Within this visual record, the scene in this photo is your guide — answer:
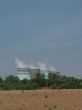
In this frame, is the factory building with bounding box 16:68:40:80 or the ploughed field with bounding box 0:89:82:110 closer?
the ploughed field with bounding box 0:89:82:110

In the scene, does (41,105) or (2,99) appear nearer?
(41,105)

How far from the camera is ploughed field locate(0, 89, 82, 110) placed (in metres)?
25.8

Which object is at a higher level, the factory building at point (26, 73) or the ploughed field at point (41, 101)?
the factory building at point (26, 73)

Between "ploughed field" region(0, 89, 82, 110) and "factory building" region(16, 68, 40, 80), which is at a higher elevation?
"factory building" region(16, 68, 40, 80)

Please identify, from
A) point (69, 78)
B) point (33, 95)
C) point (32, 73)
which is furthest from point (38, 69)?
point (33, 95)

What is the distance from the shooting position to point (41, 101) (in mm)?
27875

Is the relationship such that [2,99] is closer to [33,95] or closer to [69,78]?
[33,95]

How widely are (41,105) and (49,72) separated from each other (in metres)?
52.4

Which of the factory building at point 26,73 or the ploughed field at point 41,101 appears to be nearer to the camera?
the ploughed field at point 41,101

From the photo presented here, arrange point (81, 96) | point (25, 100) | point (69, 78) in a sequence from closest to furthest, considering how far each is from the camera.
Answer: point (25, 100) → point (81, 96) → point (69, 78)

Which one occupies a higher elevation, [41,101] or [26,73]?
[26,73]

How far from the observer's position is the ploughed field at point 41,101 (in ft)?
84.7

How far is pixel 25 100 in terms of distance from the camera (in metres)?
28.5

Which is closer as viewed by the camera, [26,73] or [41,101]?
[41,101]
